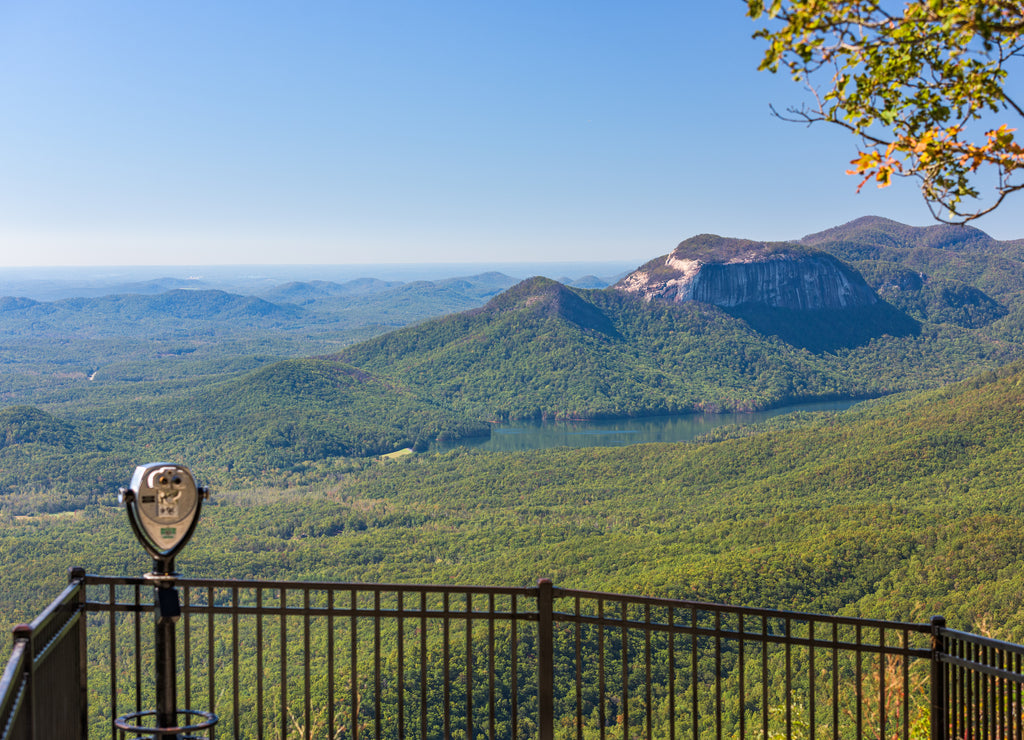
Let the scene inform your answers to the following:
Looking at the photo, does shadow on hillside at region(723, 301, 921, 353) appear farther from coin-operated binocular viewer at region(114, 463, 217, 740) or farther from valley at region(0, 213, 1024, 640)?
coin-operated binocular viewer at region(114, 463, 217, 740)

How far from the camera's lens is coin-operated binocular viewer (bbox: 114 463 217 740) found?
4.72 meters

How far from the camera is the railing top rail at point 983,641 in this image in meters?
4.82

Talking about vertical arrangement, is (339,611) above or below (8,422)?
above

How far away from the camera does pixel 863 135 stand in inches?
197

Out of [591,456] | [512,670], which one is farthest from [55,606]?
[591,456]

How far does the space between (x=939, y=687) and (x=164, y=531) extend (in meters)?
4.83

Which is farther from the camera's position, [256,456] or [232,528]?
[256,456]

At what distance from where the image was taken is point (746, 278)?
17188 cm

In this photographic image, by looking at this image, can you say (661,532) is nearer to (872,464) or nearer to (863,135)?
(872,464)

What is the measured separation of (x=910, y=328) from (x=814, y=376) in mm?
36740

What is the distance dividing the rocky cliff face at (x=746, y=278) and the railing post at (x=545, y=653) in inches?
6546

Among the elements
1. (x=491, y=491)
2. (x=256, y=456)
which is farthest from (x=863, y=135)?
(x=256, y=456)

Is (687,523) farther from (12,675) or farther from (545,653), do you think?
(12,675)

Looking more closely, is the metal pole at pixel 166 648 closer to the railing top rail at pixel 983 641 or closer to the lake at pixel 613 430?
the railing top rail at pixel 983 641
